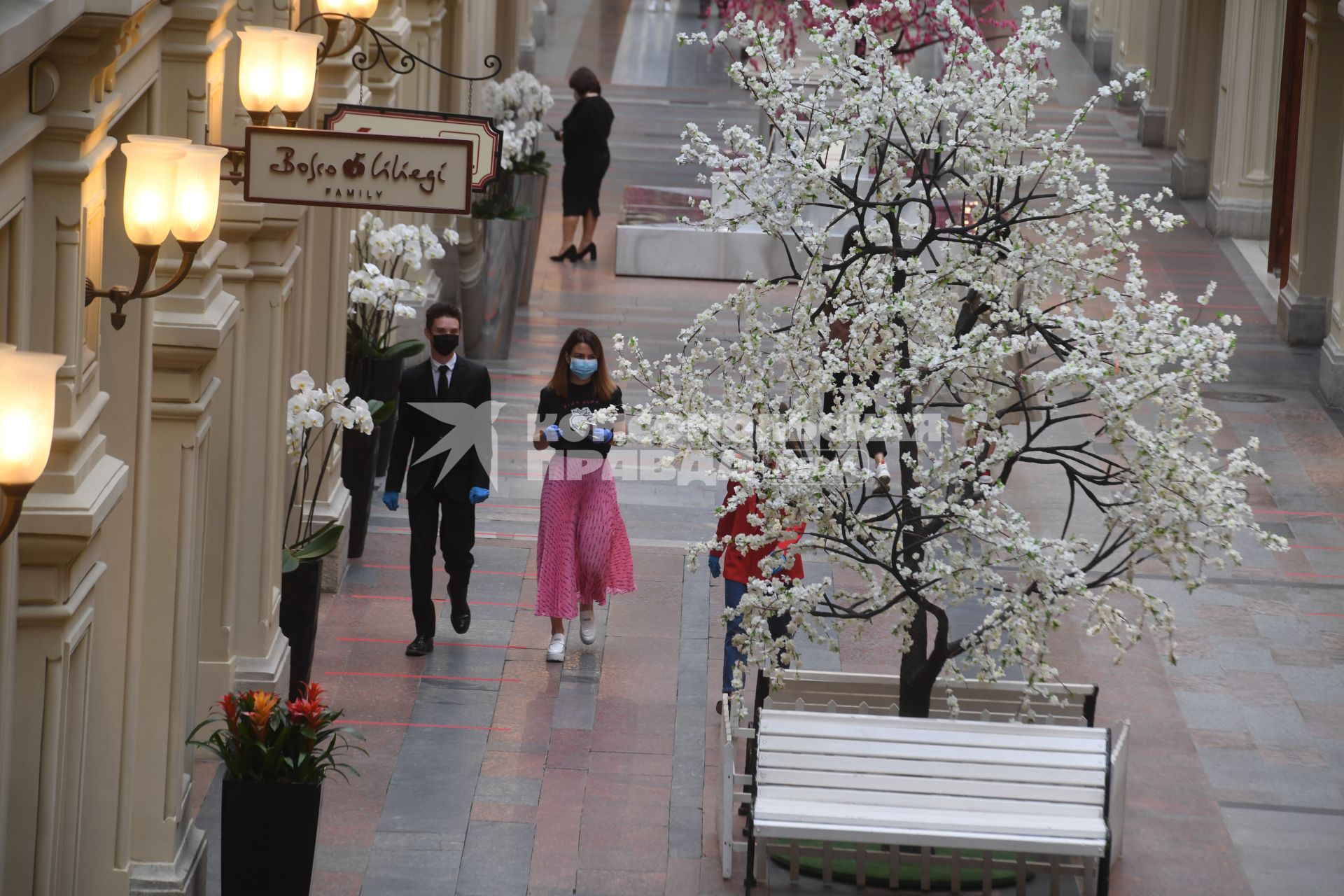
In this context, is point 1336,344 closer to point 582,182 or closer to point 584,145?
point 582,182

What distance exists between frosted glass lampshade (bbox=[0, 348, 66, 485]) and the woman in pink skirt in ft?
17.8

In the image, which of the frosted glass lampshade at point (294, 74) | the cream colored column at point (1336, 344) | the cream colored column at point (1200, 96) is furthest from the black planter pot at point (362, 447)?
the cream colored column at point (1200, 96)

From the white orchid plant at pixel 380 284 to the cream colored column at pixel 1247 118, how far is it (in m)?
11.8

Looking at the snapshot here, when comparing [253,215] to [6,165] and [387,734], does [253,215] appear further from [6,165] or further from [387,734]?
[6,165]

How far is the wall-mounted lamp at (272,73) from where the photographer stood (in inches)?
287

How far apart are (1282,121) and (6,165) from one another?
1792 cm

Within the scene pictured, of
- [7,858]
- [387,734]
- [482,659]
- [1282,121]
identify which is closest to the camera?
[7,858]

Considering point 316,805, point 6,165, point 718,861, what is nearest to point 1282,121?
point 718,861

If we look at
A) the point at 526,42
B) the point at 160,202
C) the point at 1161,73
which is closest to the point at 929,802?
the point at 160,202

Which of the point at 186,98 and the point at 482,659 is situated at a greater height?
the point at 186,98

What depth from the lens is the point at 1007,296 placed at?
7.25 metres

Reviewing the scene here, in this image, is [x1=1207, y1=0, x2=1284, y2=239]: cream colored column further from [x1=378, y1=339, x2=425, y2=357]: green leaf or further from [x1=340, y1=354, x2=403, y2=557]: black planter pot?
[x1=340, y1=354, x2=403, y2=557]: black planter pot

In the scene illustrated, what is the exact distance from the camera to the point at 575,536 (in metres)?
9.68

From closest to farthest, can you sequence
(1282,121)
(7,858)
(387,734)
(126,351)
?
1. (7,858)
2. (126,351)
3. (387,734)
4. (1282,121)
